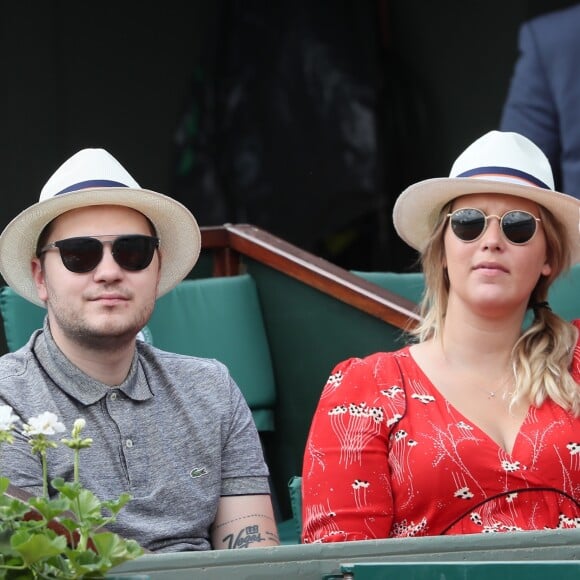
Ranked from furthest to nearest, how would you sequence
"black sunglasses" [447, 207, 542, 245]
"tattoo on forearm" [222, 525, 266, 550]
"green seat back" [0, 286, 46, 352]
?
"green seat back" [0, 286, 46, 352] < "black sunglasses" [447, 207, 542, 245] < "tattoo on forearm" [222, 525, 266, 550]

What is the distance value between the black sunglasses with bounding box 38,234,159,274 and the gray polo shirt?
0.18 meters

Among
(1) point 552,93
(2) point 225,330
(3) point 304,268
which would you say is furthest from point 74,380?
(1) point 552,93

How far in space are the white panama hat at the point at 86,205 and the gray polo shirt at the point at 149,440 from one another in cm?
19

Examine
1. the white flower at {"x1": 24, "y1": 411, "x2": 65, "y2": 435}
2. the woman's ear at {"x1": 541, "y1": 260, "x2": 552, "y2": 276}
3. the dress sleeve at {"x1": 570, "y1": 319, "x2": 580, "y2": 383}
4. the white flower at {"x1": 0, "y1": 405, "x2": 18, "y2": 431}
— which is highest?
the woman's ear at {"x1": 541, "y1": 260, "x2": 552, "y2": 276}

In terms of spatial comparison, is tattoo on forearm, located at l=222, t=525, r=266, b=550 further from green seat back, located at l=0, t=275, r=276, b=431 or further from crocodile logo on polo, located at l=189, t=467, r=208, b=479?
green seat back, located at l=0, t=275, r=276, b=431

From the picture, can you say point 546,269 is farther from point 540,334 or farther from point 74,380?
point 74,380

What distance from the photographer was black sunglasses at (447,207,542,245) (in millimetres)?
3039

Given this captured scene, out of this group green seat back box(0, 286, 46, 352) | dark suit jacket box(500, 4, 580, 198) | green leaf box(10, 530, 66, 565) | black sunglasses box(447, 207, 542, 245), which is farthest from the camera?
dark suit jacket box(500, 4, 580, 198)

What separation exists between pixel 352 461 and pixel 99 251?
2.21 feet

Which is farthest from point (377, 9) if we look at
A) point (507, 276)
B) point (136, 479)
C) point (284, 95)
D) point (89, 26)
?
point (136, 479)

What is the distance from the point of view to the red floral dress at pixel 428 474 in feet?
9.26

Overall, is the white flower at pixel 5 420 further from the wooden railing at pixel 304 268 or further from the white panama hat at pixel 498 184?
the wooden railing at pixel 304 268

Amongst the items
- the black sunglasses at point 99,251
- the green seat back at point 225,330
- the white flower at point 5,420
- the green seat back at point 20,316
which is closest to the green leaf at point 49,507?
the white flower at point 5,420

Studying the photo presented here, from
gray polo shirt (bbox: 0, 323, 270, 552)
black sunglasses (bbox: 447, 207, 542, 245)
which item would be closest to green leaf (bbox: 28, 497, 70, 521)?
gray polo shirt (bbox: 0, 323, 270, 552)
